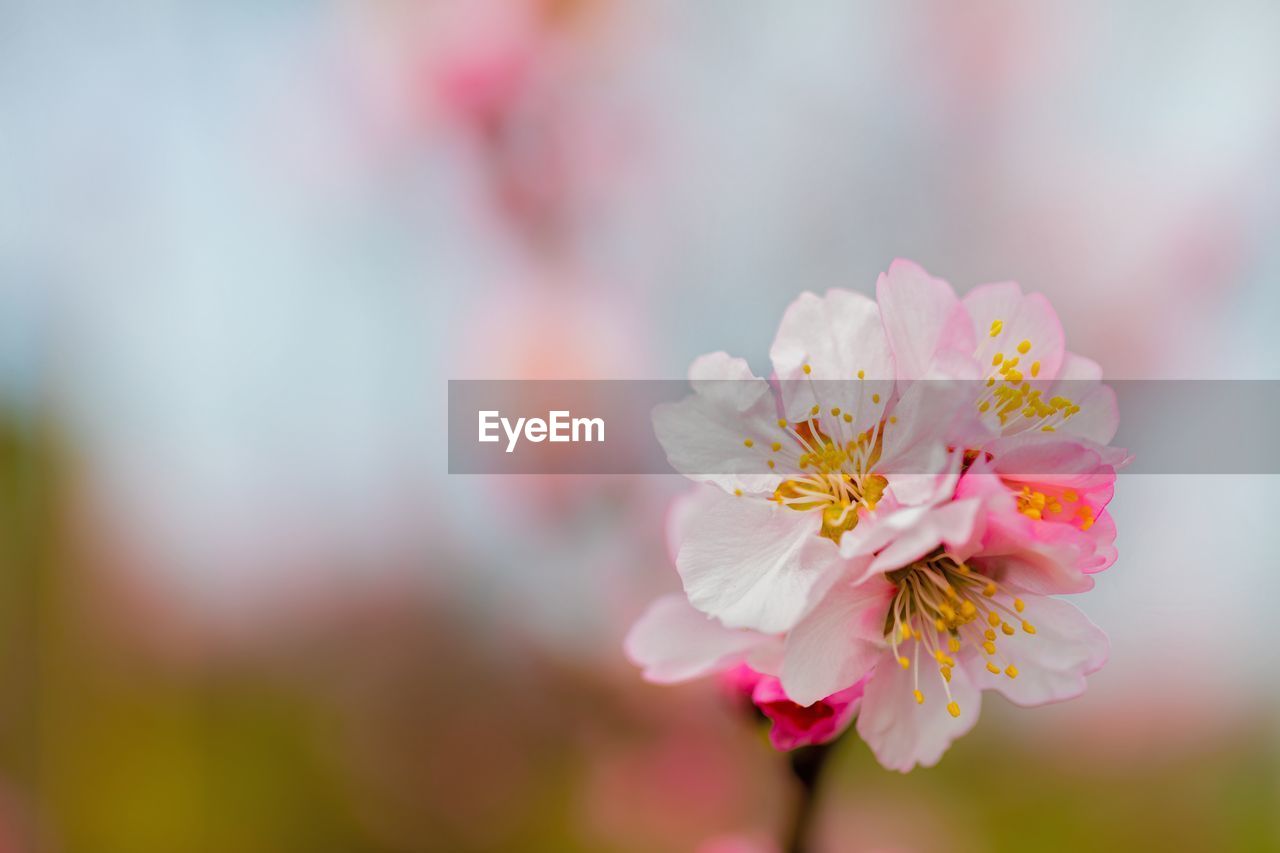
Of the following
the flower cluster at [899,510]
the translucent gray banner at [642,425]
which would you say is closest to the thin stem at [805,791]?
the flower cluster at [899,510]

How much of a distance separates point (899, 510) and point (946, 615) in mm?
49

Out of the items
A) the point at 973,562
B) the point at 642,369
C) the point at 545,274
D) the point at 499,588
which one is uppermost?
the point at 545,274

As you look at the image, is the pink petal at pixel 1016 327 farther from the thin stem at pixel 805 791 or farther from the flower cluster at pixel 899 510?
the thin stem at pixel 805 791

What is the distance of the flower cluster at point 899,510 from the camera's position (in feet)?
0.87

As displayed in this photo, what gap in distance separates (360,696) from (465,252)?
62 cm

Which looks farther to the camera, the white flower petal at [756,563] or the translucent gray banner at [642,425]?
the translucent gray banner at [642,425]

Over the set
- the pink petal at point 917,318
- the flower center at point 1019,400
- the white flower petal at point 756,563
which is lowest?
the white flower petal at point 756,563

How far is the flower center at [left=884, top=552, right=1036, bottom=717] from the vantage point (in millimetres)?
289

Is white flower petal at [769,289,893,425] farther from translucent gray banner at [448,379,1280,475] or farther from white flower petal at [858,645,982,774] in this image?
translucent gray banner at [448,379,1280,475]

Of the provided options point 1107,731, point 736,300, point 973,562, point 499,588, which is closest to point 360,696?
point 499,588

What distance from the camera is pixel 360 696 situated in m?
1.18

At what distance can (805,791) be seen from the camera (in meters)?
0.37

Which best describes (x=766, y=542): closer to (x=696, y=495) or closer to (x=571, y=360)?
(x=696, y=495)

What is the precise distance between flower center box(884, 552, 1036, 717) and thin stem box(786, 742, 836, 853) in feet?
0.21
